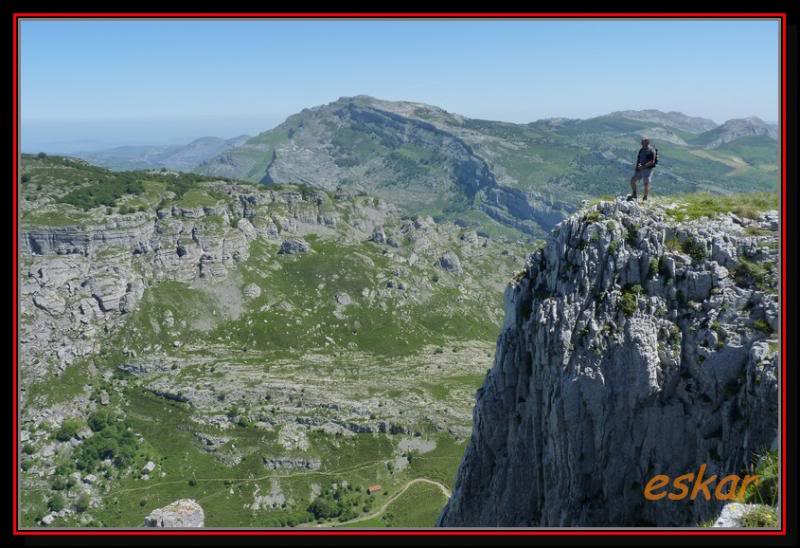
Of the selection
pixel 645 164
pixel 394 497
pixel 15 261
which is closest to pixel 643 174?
pixel 645 164

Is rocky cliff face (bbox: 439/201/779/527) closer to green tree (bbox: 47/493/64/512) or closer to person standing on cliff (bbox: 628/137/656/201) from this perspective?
person standing on cliff (bbox: 628/137/656/201)

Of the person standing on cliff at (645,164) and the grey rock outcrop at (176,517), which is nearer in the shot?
the person standing on cliff at (645,164)

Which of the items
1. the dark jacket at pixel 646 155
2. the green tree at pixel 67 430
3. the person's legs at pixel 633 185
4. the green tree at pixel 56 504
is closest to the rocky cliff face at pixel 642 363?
the person's legs at pixel 633 185

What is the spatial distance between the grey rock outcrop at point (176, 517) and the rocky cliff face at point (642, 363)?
235 feet

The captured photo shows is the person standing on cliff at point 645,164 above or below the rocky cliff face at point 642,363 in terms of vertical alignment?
above

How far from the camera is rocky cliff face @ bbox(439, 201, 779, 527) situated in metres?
31.7

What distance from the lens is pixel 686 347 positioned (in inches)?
1352

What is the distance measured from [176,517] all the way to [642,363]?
95.8 metres

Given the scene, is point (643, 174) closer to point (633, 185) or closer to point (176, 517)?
point (633, 185)

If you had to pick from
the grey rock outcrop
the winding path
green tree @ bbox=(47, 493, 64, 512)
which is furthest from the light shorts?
green tree @ bbox=(47, 493, 64, 512)

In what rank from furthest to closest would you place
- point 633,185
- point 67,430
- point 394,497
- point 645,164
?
point 67,430
point 394,497
point 633,185
point 645,164

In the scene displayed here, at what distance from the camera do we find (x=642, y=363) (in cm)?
3491

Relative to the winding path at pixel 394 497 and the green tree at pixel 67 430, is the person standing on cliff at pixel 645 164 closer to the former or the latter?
the winding path at pixel 394 497

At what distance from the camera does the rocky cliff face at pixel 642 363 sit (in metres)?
31.7
